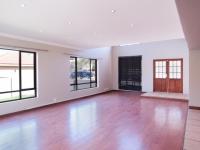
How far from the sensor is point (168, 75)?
9.03 metres

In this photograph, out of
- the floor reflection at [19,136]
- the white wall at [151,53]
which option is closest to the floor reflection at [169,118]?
the floor reflection at [19,136]

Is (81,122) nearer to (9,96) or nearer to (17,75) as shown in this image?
(9,96)

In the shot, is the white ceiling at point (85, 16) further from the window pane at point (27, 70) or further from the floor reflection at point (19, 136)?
the floor reflection at point (19, 136)

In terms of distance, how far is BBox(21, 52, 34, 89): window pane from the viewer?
5520mm

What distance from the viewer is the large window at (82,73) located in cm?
760

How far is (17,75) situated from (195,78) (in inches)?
240

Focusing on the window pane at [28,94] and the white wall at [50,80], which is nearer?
the white wall at [50,80]

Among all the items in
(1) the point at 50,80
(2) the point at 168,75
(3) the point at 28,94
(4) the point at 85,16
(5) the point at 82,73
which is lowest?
(3) the point at 28,94

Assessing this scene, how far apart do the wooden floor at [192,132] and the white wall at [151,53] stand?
14.1 ft

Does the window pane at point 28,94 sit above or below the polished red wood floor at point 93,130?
above

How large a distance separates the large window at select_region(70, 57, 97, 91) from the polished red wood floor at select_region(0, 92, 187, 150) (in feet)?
8.51

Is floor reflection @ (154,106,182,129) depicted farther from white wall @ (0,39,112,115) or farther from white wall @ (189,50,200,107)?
white wall @ (0,39,112,115)

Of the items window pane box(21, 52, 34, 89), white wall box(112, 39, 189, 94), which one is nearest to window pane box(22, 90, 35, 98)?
window pane box(21, 52, 34, 89)

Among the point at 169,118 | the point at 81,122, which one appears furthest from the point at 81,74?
the point at 169,118
